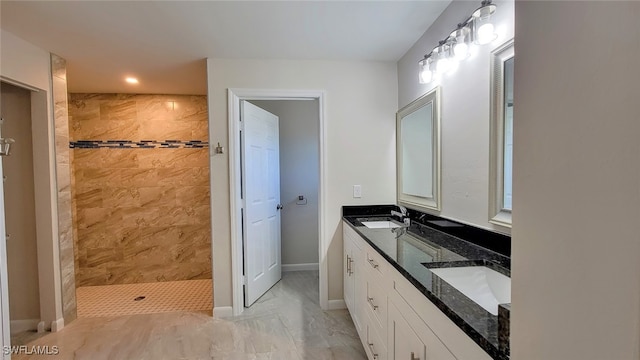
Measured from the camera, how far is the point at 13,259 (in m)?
2.33

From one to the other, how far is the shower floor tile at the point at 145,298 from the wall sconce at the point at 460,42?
110 inches

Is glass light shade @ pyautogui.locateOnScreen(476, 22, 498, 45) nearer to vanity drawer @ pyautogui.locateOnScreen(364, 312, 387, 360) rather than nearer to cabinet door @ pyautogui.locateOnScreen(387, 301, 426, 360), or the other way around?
cabinet door @ pyautogui.locateOnScreen(387, 301, 426, 360)

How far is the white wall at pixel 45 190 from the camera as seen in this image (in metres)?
2.28

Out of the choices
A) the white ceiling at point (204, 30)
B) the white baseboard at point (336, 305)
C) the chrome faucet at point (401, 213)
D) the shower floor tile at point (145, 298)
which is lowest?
the shower floor tile at point (145, 298)

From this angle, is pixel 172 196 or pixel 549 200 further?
pixel 172 196

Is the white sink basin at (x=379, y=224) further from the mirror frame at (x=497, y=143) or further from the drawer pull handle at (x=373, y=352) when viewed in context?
the mirror frame at (x=497, y=143)

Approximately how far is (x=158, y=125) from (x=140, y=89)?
438 millimetres

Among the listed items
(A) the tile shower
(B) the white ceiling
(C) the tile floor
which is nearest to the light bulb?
(B) the white ceiling

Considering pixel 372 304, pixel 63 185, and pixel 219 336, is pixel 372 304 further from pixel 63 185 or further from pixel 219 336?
pixel 63 185

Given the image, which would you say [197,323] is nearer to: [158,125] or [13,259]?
[13,259]

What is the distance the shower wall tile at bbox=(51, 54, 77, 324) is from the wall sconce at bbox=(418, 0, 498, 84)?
2994mm

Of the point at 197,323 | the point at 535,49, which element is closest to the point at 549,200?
the point at 535,49

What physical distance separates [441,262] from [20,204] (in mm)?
3215

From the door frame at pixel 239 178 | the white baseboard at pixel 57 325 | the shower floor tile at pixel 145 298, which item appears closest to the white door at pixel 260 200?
the door frame at pixel 239 178
